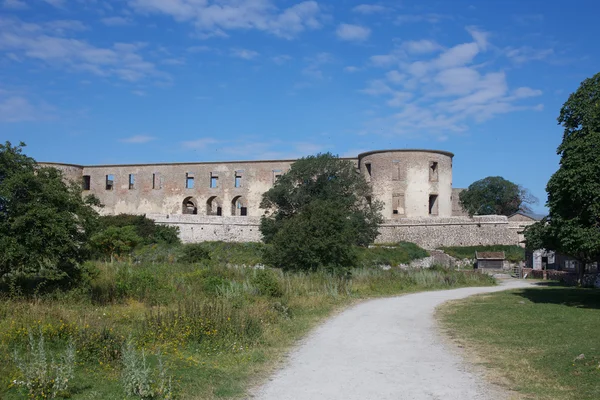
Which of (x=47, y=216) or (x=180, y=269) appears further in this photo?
(x=180, y=269)

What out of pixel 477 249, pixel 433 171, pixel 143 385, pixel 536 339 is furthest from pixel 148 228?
pixel 143 385

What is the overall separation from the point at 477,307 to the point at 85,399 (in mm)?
13022

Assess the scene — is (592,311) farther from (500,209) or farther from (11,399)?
(500,209)

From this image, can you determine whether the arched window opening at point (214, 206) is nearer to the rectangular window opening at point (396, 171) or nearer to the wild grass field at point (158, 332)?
the rectangular window opening at point (396, 171)

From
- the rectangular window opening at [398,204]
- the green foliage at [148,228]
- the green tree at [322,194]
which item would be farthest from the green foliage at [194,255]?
the rectangular window opening at [398,204]

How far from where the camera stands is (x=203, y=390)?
695 cm

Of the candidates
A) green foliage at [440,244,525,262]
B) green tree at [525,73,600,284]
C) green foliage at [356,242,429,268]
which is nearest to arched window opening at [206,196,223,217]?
green foliage at [356,242,429,268]

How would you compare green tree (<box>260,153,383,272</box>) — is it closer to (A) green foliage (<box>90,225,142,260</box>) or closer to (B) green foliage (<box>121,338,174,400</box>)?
(A) green foliage (<box>90,225,142,260</box>)

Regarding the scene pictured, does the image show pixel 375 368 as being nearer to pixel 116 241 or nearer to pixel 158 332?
pixel 158 332

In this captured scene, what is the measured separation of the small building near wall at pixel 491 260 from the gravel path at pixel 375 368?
1182 inches

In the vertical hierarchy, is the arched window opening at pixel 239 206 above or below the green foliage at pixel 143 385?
above

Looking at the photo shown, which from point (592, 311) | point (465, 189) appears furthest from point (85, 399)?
point (465, 189)

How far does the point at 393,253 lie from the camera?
43531 millimetres

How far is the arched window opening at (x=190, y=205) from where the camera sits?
59.5m
